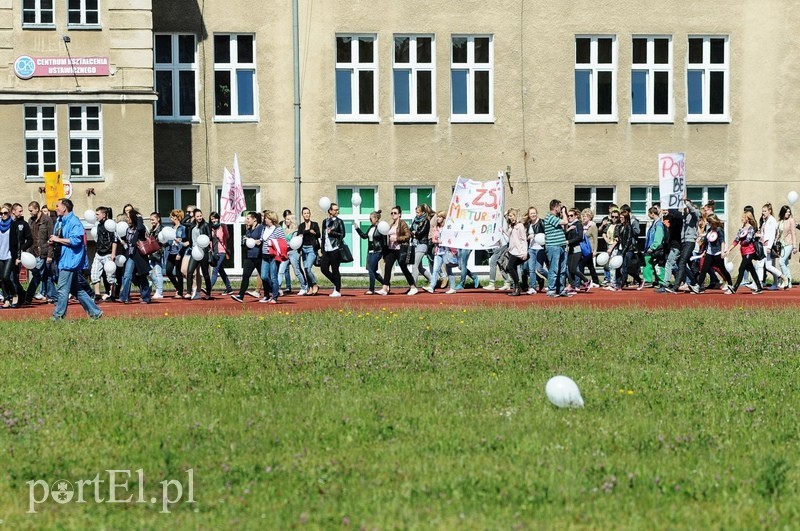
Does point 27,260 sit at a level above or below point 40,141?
below

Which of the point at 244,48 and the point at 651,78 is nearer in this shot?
the point at 244,48

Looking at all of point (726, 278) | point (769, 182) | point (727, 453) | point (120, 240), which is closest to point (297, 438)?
point (727, 453)

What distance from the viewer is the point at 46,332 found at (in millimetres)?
17156

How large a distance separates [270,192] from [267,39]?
405 centimetres

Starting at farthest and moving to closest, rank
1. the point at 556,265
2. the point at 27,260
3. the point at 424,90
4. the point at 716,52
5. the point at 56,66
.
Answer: the point at 716,52, the point at 424,90, the point at 56,66, the point at 556,265, the point at 27,260

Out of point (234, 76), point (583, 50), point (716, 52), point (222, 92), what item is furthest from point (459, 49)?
point (716, 52)

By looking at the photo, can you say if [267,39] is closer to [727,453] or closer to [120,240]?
[120,240]

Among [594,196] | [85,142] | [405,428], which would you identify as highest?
[85,142]

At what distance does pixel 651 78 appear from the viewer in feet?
120

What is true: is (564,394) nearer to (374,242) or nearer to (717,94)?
(374,242)

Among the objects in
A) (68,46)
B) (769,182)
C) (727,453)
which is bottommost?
(727,453)

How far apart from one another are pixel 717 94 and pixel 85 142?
17.1 m

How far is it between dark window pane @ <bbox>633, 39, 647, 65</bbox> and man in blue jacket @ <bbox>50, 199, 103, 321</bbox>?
2094 cm

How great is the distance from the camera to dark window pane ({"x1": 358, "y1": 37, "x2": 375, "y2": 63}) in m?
35.8
